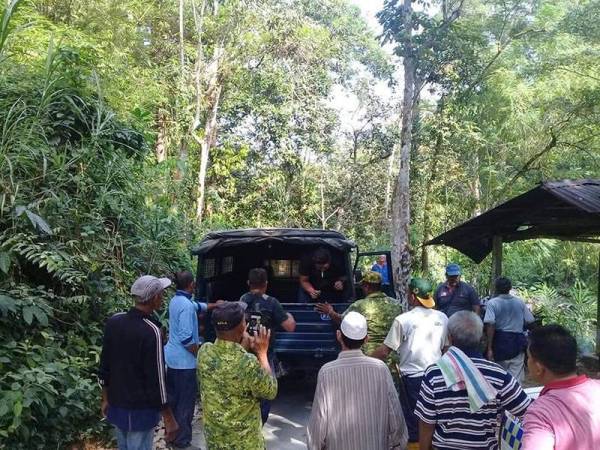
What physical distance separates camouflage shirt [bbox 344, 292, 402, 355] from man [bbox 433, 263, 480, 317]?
7.89ft

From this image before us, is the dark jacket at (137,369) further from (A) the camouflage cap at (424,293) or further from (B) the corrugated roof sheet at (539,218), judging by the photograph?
(B) the corrugated roof sheet at (539,218)

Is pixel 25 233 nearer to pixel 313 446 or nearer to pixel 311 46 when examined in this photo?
pixel 313 446

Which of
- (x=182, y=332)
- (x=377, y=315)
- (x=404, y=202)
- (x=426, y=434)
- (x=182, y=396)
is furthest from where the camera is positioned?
(x=404, y=202)

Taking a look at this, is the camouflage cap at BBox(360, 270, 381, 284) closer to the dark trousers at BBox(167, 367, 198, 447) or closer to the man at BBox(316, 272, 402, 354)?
the man at BBox(316, 272, 402, 354)

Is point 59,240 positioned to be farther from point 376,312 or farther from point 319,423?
point 319,423

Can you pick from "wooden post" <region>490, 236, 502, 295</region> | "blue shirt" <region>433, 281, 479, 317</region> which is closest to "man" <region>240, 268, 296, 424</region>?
"blue shirt" <region>433, 281, 479, 317</region>

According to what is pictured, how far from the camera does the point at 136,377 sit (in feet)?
11.8

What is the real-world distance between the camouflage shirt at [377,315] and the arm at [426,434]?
1.56 m

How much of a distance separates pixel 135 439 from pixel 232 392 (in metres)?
0.90

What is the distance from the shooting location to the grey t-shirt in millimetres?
6199

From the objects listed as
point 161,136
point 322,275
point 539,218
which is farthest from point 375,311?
point 161,136

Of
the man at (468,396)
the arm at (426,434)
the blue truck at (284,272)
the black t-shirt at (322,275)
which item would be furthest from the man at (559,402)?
the black t-shirt at (322,275)

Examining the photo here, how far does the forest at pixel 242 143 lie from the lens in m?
5.21

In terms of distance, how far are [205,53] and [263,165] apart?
14.2 feet
